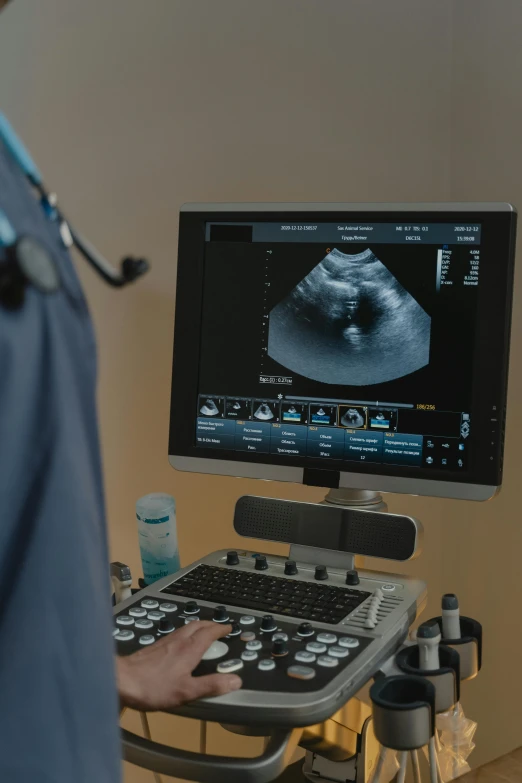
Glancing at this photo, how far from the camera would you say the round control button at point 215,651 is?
0.98 meters

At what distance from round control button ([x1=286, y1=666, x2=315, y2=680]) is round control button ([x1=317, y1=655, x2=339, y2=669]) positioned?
0.07 feet

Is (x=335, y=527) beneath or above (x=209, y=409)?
beneath

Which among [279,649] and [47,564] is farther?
[279,649]

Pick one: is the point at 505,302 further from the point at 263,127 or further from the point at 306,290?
the point at 263,127

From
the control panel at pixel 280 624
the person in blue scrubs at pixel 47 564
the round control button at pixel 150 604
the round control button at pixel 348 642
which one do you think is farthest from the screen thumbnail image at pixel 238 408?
the person in blue scrubs at pixel 47 564

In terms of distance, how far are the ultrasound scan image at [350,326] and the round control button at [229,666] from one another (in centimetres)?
52

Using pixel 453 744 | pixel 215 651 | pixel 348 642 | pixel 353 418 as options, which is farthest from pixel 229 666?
pixel 353 418

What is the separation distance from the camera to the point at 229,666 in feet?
3.13

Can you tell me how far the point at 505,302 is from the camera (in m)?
1.23

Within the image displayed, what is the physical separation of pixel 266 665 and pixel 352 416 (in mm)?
482

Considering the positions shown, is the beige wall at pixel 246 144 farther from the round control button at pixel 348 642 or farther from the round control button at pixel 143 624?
the round control button at pixel 348 642

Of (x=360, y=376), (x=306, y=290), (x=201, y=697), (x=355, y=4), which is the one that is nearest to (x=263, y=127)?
(x=355, y=4)

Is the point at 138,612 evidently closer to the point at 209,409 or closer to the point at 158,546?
the point at 158,546

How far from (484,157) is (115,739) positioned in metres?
1.58
